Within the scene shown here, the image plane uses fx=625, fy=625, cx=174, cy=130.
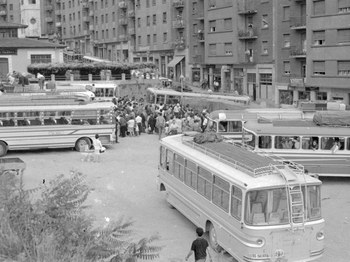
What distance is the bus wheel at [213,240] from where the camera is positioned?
1484cm

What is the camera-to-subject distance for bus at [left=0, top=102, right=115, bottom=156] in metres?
28.3

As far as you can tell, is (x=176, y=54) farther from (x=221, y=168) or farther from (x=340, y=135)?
(x=221, y=168)

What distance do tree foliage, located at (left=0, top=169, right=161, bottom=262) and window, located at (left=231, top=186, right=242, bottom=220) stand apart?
4.82 metres

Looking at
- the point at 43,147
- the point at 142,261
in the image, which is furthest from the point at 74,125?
the point at 142,261

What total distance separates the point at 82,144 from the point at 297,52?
26055 millimetres

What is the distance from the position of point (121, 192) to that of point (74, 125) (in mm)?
8214

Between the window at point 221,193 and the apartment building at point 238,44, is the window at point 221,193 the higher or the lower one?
the lower one

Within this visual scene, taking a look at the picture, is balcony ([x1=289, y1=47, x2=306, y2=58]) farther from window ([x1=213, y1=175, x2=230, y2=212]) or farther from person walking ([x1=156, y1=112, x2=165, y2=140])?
window ([x1=213, y1=175, x2=230, y2=212])

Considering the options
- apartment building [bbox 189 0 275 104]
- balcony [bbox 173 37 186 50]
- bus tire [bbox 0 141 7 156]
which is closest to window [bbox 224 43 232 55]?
apartment building [bbox 189 0 275 104]

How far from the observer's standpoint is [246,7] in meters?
57.2

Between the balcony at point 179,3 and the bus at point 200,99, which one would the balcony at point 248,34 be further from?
the balcony at point 179,3

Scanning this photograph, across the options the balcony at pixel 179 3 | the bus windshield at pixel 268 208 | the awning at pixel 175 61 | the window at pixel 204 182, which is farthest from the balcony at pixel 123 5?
the bus windshield at pixel 268 208

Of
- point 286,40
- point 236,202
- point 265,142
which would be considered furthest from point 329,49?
point 236,202

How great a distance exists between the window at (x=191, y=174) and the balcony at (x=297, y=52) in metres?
34.0
